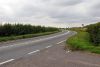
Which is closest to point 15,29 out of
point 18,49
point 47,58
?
point 18,49

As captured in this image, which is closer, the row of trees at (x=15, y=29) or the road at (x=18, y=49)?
the road at (x=18, y=49)

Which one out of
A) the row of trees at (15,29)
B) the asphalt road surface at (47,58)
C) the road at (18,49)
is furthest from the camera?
the row of trees at (15,29)

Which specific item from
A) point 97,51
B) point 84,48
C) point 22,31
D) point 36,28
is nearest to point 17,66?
point 97,51

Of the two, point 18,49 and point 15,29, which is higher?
point 15,29

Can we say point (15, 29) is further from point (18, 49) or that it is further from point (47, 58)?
point (47, 58)

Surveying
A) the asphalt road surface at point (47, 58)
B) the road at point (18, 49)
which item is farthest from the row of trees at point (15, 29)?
the asphalt road surface at point (47, 58)

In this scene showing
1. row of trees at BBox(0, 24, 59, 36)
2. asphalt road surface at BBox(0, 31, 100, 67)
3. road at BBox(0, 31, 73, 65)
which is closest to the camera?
asphalt road surface at BBox(0, 31, 100, 67)

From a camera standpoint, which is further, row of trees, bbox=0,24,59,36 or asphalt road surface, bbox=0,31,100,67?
row of trees, bbox=0,24,59,36

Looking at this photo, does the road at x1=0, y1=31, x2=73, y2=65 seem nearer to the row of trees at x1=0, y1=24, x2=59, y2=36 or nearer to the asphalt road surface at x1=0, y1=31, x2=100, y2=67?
the asphalt road surface at x1=0, y1=31, x2=100, y2=67

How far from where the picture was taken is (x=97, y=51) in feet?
45.2

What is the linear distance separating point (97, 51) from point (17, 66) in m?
6.21

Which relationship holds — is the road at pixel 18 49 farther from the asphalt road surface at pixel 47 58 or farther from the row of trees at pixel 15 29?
the row of trees at pixel 15 29

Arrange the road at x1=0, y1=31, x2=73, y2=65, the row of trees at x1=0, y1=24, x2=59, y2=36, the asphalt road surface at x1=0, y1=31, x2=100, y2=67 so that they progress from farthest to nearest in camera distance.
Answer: the row of trees at x1=0, y1=24, x2=59, y2=36
the road at x1=0, y1=31, x2=73, y2=65
the asphalt road surface at x1=0, y1=31, x2=100, y2=67

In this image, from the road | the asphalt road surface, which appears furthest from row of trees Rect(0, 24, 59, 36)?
the asphalt road surface
